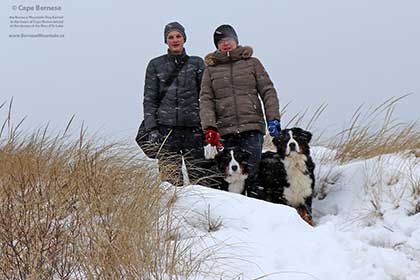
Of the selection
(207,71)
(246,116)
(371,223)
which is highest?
(207,71)

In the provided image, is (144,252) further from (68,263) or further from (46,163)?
(46,163)

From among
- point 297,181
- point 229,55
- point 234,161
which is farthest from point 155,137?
point 297,181

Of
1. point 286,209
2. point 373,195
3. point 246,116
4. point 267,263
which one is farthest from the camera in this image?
point 246,116

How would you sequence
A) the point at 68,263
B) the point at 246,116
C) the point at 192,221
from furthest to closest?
the point at 246,116, the point at 192,221, the point at 68,263

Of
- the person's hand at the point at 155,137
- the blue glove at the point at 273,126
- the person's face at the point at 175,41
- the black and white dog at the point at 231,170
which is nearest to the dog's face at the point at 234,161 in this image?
the black and white dog at the point at 231,170

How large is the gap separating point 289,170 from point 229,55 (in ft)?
4.27

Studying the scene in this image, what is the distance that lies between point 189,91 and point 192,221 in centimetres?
209

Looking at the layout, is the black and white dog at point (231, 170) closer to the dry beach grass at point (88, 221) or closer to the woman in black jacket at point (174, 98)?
the woman in black jacket at point (174, 98)

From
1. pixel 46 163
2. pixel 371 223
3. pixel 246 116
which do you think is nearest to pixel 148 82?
pixel 246 116

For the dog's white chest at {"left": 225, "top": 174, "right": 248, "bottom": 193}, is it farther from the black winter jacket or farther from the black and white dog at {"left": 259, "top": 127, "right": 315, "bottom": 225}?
the black winter jacket

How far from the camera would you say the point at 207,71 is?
6352mm

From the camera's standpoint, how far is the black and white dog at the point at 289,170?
6.39 m

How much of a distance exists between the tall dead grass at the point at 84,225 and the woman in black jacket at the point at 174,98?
154 cm

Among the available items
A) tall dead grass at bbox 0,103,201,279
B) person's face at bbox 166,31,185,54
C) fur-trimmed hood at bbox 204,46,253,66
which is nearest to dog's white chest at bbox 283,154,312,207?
fur-trimmed hood at bbox 204,46,253,66
